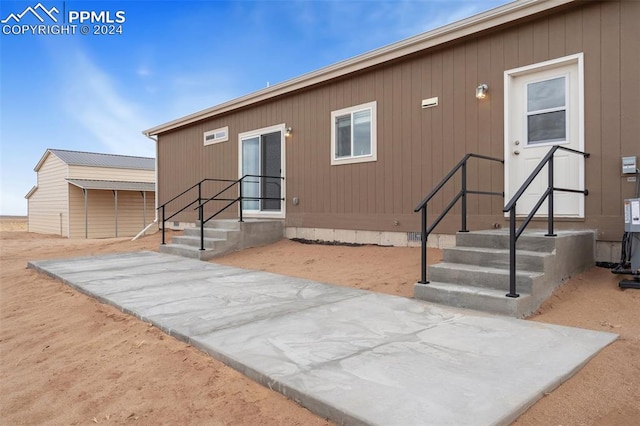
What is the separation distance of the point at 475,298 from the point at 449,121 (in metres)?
3.35

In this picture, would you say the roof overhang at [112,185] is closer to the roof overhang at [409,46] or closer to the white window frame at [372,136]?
the roof overhang at [409,46]

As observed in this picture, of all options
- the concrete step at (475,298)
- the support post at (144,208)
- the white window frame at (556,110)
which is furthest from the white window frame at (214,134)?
the support post at (144,208)

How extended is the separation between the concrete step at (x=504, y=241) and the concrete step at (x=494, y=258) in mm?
80

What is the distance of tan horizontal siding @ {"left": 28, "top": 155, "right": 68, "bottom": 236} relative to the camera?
18.8 meters

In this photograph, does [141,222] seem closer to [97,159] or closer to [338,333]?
[97,159]

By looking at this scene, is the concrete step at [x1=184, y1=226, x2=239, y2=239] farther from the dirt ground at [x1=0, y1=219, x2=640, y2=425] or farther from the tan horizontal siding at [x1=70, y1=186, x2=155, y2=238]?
the tan horizontal siding at [x1=70, y1=186, x2=155, y2=238]

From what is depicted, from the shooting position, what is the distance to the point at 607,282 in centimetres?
425

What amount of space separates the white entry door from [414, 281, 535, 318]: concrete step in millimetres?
2129

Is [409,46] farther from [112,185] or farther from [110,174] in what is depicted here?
[110,174]

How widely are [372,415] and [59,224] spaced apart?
2144 cm

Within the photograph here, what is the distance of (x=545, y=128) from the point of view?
5340 millimetres

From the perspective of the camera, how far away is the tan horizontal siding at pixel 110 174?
18.7m

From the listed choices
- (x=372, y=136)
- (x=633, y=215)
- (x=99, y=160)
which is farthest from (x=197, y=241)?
(x=99, y=160)

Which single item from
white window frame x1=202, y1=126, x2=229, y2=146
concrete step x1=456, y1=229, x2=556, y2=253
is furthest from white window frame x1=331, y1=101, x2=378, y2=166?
white window frame x1=202, y1=126, x2=229, y2=146
